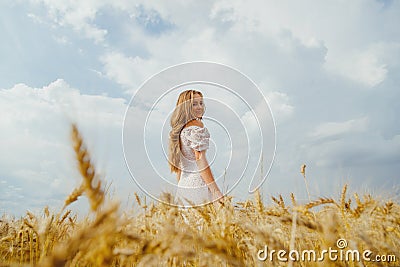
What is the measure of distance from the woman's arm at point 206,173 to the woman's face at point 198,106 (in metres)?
0.76

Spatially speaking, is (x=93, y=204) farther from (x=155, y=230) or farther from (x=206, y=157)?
(x=206, y=157)

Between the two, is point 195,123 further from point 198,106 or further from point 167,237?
point 167,237

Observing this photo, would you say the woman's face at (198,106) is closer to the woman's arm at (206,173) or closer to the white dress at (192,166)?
the white dress at (192,166)

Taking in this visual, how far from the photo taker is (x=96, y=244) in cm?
82

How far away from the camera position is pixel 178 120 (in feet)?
18.2

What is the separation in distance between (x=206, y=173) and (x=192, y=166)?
1.92 ft

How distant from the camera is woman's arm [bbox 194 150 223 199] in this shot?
4.81 meters

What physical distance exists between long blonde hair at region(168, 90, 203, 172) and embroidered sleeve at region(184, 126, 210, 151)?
0.27 meters

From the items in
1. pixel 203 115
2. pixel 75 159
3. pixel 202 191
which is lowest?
pixel 75 159

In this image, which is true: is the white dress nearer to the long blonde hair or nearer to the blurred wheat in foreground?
the long blonde hair

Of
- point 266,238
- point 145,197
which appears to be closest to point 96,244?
point 266,238

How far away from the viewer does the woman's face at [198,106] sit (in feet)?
17.9

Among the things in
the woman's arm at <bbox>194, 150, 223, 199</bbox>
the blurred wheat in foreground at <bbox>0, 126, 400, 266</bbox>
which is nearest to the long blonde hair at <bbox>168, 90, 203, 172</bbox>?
the woman's arm at <bbox>194, 150, 223, 199</bbox>

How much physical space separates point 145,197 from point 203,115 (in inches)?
96.1
